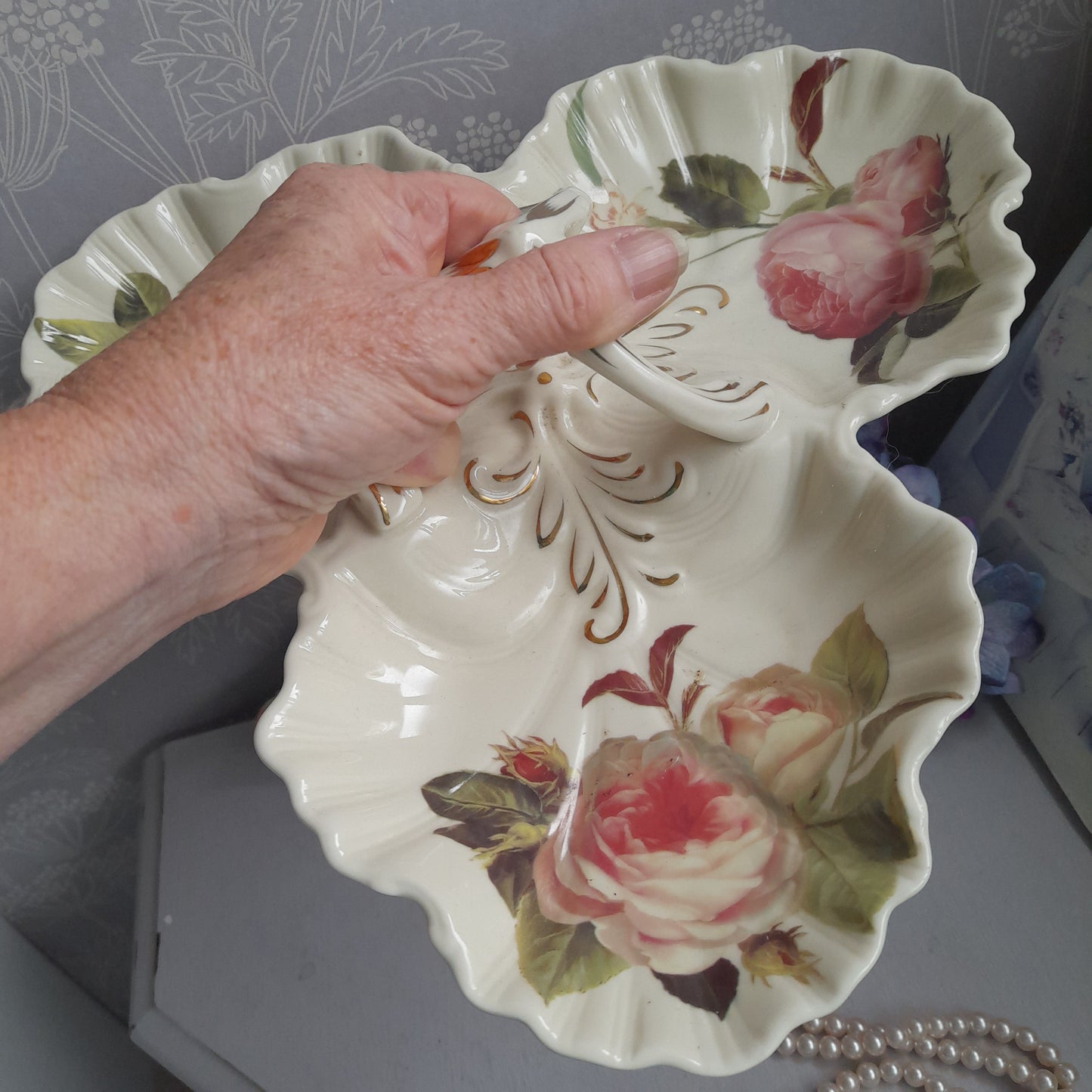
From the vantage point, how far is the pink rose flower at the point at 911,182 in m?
0.36

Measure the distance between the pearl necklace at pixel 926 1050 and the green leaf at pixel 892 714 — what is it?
0.80ft

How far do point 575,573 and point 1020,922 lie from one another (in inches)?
14.1

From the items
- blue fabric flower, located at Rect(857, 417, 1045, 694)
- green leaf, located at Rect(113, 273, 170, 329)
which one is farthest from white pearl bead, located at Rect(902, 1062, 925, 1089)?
green leaf, located at Rect(113, 273, 170, 329)

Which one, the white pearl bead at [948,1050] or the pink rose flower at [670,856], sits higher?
the pink rose flower at [670,856]

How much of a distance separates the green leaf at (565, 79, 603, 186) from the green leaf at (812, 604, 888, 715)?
237 mm

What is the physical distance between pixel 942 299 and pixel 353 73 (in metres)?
0.30

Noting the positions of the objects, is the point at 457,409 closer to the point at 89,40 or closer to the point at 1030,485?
the point at 89,40

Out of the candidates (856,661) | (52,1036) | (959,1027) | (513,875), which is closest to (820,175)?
(856,661)

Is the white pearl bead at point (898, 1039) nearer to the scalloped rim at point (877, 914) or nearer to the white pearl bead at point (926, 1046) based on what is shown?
the white pearl bead at point (926, 1046)

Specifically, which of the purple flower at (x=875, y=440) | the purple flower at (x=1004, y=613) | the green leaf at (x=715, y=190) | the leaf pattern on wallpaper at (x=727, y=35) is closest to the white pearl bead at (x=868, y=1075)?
the purple flower at (x=1004, y=613)

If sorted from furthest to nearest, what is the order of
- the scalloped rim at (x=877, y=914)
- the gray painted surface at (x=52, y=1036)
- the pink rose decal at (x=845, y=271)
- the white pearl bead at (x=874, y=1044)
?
the gray painted surface at (x=52, y=1036), the white pearl bead at (x=874, y=1044), the pink rose decal at (x=845, y=271), the scalloped rim at (x=877, y=914)

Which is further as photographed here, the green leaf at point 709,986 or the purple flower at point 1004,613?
the purple flower at point 1004,613

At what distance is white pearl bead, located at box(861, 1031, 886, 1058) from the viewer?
45cm

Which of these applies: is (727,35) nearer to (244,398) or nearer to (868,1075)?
(244,398)
